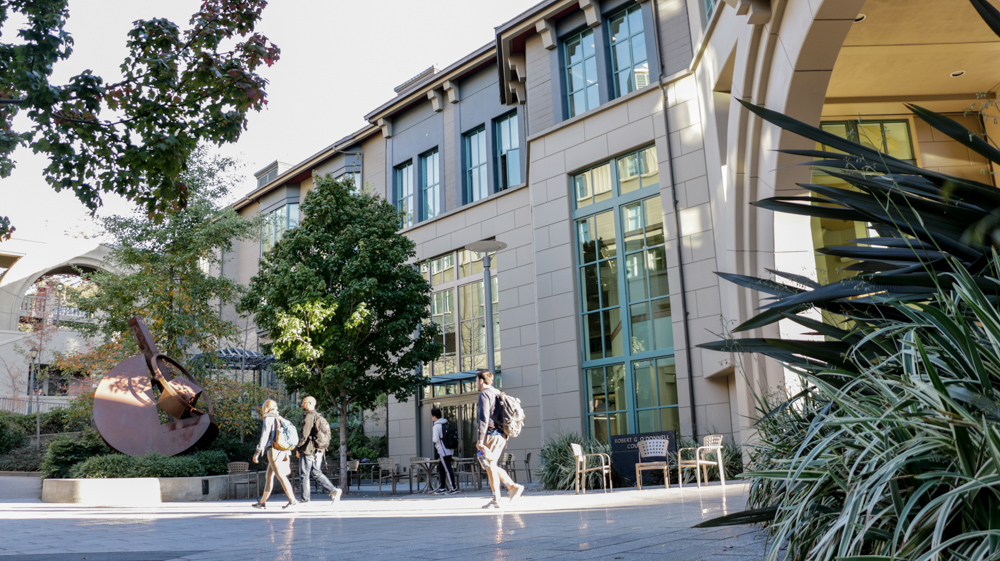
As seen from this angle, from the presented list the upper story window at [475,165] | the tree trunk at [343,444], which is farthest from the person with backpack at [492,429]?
the upper story window at [475,165]

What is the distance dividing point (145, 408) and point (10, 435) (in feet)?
49.5

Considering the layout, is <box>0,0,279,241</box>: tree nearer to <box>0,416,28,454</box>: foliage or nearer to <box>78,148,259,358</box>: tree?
<box>78,148,259,358</box>: tree

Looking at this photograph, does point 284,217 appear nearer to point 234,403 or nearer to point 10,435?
point 234,403

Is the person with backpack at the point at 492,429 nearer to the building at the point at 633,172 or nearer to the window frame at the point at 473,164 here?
the building at the point at 633,172

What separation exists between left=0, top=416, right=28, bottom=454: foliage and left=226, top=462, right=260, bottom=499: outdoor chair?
16.2m

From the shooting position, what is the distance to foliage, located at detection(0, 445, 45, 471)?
2534cm

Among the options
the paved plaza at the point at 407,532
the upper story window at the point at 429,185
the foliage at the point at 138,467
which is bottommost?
the paved plaza at the point at 407,532

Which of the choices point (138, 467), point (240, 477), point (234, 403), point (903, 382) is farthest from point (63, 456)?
point (903, 382)

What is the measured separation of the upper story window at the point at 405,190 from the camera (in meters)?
27.8

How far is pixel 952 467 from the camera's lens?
2516 mm

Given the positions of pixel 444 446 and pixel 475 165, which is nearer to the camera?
pixel 444 446

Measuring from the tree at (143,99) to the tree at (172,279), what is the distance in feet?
44.8

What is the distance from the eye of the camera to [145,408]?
18109 mm

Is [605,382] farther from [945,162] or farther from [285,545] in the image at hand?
[285,545]
